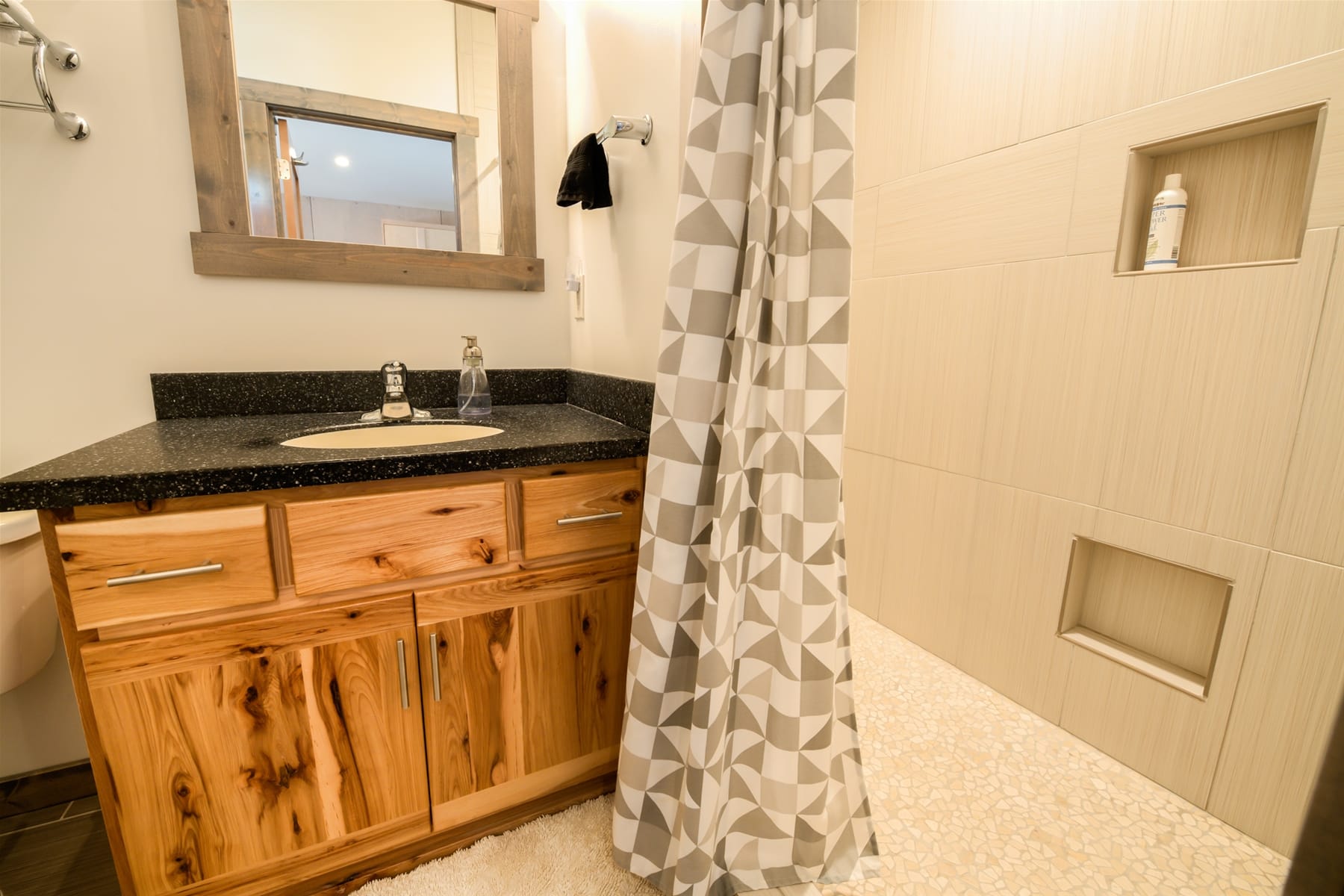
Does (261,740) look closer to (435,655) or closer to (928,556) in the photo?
(435,655)

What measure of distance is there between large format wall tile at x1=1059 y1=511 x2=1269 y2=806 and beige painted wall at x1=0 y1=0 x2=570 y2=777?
81.8 inches

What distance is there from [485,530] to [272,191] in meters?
0.99

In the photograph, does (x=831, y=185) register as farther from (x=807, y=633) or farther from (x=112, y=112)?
(x=112, y=112)

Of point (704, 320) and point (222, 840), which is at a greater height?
point (704, 320)

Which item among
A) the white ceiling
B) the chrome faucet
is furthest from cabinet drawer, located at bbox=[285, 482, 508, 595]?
the white ceiling

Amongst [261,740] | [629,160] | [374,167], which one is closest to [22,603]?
[261,740]

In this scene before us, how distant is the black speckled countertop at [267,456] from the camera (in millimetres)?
767

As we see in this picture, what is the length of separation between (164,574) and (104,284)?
821 millimetres

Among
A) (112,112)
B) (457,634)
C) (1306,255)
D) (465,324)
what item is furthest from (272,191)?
(1306,255)

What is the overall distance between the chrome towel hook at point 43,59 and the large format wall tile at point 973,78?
2166 mm

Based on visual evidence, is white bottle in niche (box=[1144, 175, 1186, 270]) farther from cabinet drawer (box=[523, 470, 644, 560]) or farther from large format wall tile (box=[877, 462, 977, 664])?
cabinet drawer (box=[523, 470, 644, 560])

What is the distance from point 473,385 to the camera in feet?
4.62

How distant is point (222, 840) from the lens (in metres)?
0.92

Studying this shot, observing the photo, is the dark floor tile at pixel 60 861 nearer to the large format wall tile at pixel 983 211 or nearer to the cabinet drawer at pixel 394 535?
the cabinet drawer at pixel 394 535
